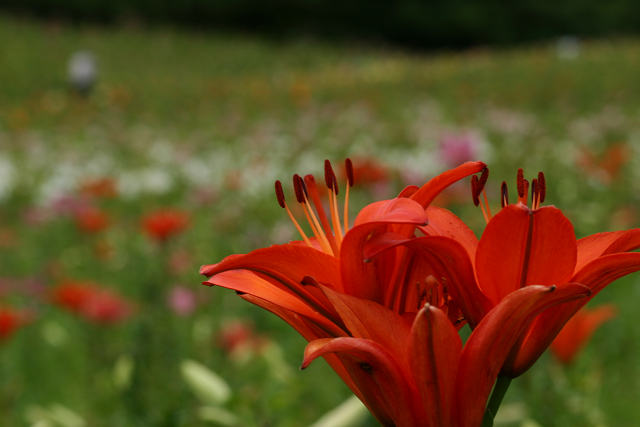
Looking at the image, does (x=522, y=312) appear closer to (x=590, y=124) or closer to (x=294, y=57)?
(x=590, y=124)

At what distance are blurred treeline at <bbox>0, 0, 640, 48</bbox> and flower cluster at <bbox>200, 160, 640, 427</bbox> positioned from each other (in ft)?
71.6

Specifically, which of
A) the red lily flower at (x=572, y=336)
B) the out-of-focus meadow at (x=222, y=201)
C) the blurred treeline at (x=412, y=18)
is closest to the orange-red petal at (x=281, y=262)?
the out-of-focus meadow at (x=222, y=201)

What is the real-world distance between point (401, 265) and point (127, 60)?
16.0 meters

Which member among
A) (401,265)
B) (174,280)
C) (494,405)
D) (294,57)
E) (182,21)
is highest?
(182,21)

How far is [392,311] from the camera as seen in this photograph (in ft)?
1.64

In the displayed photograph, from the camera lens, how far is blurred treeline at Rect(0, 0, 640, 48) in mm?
21328

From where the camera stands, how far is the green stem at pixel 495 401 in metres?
0.50

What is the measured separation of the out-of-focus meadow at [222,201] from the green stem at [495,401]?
0.21m

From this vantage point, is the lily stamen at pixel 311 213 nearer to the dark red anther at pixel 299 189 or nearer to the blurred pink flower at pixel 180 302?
the dark red anther at pixel 299 189

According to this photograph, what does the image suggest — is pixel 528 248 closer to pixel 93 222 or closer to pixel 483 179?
pixel 483 179

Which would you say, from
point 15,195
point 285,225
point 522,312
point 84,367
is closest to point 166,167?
point 15,195

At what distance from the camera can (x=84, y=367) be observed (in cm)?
228

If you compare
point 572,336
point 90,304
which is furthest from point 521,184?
point 90,304

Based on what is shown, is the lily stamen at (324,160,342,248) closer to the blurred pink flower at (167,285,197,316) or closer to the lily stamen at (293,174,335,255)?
the lily stamen at (293,174,335,255)
